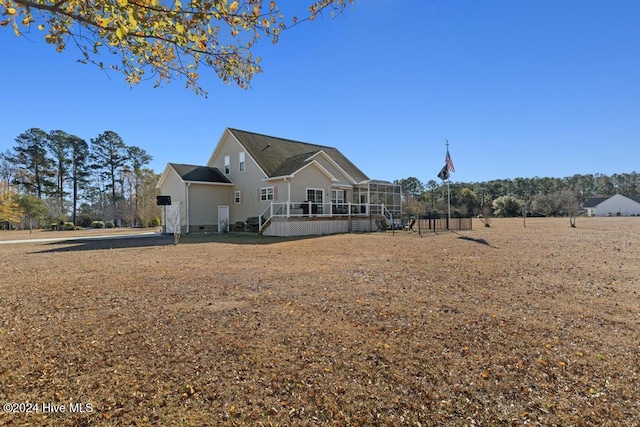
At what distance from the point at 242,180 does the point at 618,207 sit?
8361cm

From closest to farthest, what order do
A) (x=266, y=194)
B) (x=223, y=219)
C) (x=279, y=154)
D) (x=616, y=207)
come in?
(x=266, y=194)
(x=223, y=219)
(x=279, y=154)
(x=616, y=207)

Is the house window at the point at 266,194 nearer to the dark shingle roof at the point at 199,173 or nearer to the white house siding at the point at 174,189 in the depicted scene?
the dark shingle roof at the point at 199,173

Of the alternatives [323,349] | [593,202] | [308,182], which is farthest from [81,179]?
[593,202]

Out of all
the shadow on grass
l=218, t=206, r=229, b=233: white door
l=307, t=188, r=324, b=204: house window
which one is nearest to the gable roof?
l=307, t=188, r=324, b=204: house window

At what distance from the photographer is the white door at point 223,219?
2527 cm

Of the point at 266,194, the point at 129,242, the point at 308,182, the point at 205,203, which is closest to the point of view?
the point at 129,242

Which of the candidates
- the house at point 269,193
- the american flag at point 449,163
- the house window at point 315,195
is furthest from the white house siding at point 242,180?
the american flag at point 449,163

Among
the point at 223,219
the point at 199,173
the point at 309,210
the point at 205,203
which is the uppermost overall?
the point at 199,173

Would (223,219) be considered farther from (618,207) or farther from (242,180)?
(618,207)

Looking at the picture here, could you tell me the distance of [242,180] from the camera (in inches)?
989

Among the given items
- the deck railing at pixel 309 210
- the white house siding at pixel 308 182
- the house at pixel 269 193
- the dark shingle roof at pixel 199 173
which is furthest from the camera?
the dark shingle roof at pixel 199 173

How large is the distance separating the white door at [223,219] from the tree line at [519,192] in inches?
1331

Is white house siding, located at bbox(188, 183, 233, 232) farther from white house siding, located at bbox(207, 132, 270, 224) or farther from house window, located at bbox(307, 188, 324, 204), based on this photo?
house window, located at bbox(307, 188, 324, 204)

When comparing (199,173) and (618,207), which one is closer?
(199,173)
